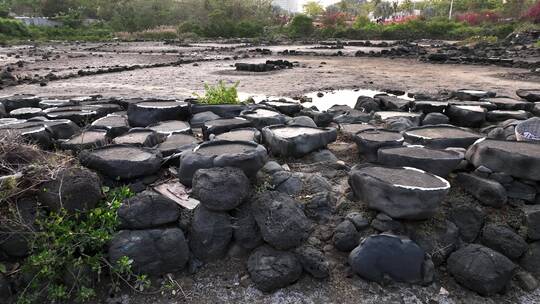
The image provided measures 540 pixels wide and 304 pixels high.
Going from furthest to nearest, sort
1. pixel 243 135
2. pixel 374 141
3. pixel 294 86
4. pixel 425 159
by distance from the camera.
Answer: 1. pixel 294 86
2. pixel 243 135
3. pixel 374 141
4. pixel 425 159

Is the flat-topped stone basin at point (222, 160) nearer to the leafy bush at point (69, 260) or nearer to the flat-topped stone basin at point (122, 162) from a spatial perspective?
the flat-topped stone basin at point (122, 162)

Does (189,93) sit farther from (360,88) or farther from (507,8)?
(507,8)

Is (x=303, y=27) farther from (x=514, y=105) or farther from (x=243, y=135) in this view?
(x=243, y=135)

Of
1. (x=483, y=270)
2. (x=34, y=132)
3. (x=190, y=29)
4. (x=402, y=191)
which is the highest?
(x=190, y=29)

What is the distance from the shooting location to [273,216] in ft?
12.1

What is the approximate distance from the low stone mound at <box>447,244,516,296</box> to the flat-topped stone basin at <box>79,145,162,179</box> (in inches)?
114

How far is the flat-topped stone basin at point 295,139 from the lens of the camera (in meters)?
4.96

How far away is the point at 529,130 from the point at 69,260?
4.87 meters

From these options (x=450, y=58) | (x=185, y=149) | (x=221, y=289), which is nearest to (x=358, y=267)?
(x=221, y=289)

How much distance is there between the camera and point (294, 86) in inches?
450

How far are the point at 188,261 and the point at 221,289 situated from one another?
42cm

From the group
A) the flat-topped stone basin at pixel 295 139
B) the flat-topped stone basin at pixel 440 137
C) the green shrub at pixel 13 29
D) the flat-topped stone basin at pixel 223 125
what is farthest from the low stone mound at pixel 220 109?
the green shrub at pixel 13 29

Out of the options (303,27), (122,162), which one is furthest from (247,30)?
(122,162)

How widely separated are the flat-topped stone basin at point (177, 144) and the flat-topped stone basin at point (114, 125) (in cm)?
71
